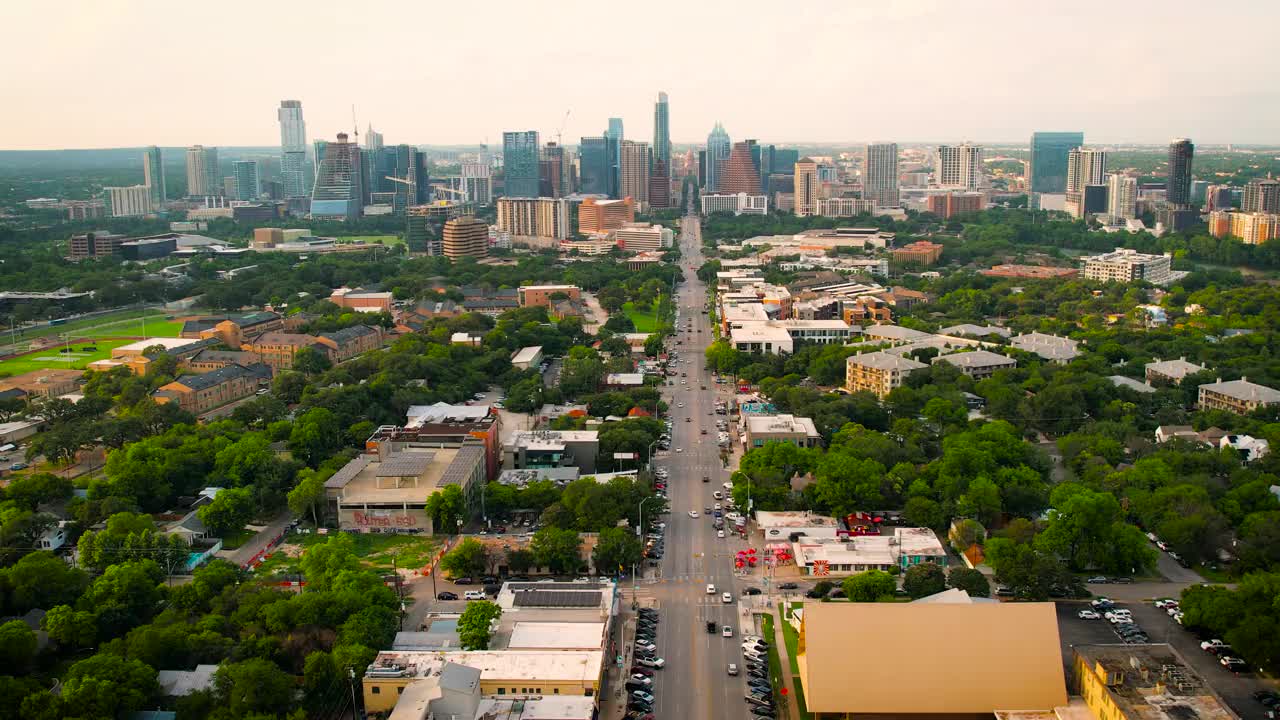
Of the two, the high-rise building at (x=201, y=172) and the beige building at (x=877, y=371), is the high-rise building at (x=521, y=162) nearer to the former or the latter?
the high-rise building at (x=201, y=172)

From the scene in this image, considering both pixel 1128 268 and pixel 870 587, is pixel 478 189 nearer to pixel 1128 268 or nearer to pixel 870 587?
pixel 1128 268

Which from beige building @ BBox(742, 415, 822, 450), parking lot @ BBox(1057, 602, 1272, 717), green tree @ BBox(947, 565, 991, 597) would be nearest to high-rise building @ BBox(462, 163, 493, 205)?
beige building @ BBox(742, 415, 822, 450)

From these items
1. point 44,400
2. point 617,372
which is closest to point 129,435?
point 44,400

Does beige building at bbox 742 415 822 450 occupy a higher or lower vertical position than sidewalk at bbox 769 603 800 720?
higher

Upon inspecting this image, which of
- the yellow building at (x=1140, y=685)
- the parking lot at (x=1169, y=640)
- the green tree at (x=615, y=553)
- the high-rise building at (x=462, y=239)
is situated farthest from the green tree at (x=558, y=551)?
the high-rise building at (x=462, y=239)

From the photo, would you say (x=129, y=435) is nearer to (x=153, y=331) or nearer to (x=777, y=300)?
(x=153, y=331)

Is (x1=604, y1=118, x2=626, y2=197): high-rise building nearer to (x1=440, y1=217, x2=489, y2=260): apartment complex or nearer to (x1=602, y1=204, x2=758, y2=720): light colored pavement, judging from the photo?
(x1=440, y1=217, x2=489, y2=260): apartment complex

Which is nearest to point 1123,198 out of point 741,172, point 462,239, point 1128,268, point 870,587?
point 1128,268
